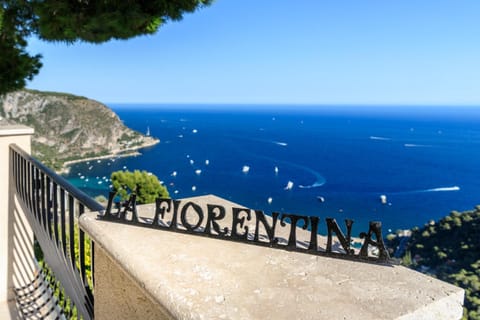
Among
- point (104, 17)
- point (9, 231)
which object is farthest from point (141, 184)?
point (104, 17)

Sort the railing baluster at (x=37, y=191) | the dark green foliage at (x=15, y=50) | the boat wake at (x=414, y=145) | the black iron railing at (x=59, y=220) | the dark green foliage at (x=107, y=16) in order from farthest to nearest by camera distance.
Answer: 1. the boat wake at (x=414, y=145)
2. the dark green foliage at (x=15, y=50)
3. the dark green foliage at (x=107, y=16)
4. the railing baluster at (x=37, y=191)
5. the black iron railing at (x=59, y=220)

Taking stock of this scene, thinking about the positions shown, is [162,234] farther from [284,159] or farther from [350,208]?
[284,159]

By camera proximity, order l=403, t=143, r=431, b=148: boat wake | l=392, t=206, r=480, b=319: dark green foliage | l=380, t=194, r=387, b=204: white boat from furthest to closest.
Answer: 1. l=403, t=143, r=431, b=148: boat wake
2. l=380, t=194, r=387, b=204: white boat
3. l=392, t=206, r=480, b=319: dark green foliage

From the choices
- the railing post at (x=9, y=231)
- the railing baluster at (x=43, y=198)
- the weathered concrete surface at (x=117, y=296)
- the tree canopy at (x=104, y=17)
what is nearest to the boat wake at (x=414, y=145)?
the tree canopy at (x=104, y=17)

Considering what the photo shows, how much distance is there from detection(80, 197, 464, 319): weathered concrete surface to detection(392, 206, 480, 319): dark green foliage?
22.0 m

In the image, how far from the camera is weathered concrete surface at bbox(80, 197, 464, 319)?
0.68m

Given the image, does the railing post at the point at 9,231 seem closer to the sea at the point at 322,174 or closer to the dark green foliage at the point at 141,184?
the dark green foliage at the point at 141,184

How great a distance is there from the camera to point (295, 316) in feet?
2.13

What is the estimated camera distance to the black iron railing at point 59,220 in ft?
5.08

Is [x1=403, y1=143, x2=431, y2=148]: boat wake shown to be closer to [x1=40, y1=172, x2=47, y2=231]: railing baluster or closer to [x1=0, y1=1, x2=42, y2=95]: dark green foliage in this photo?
[x1=0, y1=1, x2=42, y2=95]: dark green foliage

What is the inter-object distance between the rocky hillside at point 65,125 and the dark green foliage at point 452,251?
41.2 metres

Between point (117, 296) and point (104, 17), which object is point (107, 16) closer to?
point (104, 17)

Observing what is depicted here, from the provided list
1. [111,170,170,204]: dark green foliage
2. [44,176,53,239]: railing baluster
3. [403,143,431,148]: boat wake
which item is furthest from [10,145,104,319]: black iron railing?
[403,143,431,148]: boat wake

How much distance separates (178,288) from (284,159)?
65.5m
